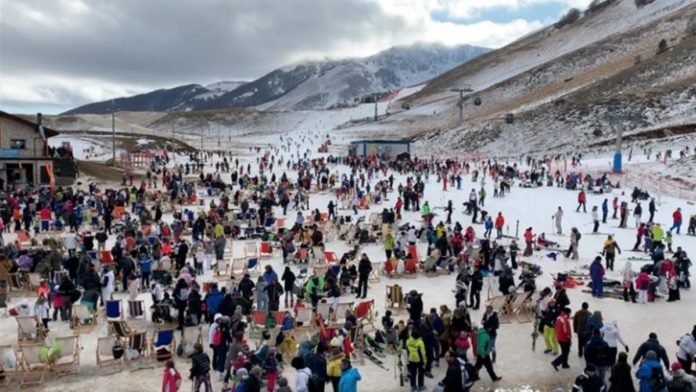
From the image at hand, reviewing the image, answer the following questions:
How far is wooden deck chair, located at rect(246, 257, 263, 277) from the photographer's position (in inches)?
744

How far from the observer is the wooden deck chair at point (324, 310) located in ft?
43.9

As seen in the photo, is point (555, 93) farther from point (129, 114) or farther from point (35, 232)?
point (129, 114)

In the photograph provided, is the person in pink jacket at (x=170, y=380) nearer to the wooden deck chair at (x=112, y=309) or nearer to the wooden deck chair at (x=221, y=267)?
the wooden deck chair at (x=112, y=309)

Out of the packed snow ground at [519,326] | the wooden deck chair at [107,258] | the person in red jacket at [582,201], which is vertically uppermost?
the person in red jacket at [582,201]

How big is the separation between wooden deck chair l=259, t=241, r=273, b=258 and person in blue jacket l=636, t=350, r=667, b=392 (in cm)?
1420

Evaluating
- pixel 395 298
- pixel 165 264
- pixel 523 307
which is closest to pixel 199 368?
pixel 395 298

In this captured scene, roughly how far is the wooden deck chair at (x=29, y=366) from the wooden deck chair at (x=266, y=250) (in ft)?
34.9

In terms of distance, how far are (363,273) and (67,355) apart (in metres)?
7.76

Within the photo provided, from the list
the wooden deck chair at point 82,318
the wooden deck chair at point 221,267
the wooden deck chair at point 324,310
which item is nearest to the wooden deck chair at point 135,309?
the wooden deck chair at point 82,318

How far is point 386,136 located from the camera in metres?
106

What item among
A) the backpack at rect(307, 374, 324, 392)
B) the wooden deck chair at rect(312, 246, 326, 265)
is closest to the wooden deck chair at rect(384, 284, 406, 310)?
the wooden deck chair at rect(312, 246, 326, 265)

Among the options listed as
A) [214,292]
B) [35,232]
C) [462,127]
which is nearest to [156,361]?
[214,292]

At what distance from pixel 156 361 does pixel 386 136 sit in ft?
315

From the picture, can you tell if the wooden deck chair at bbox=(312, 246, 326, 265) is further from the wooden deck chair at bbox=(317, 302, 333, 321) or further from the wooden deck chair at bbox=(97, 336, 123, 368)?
the wooden deck chair at bbox=(97, 336, 123, 368)
